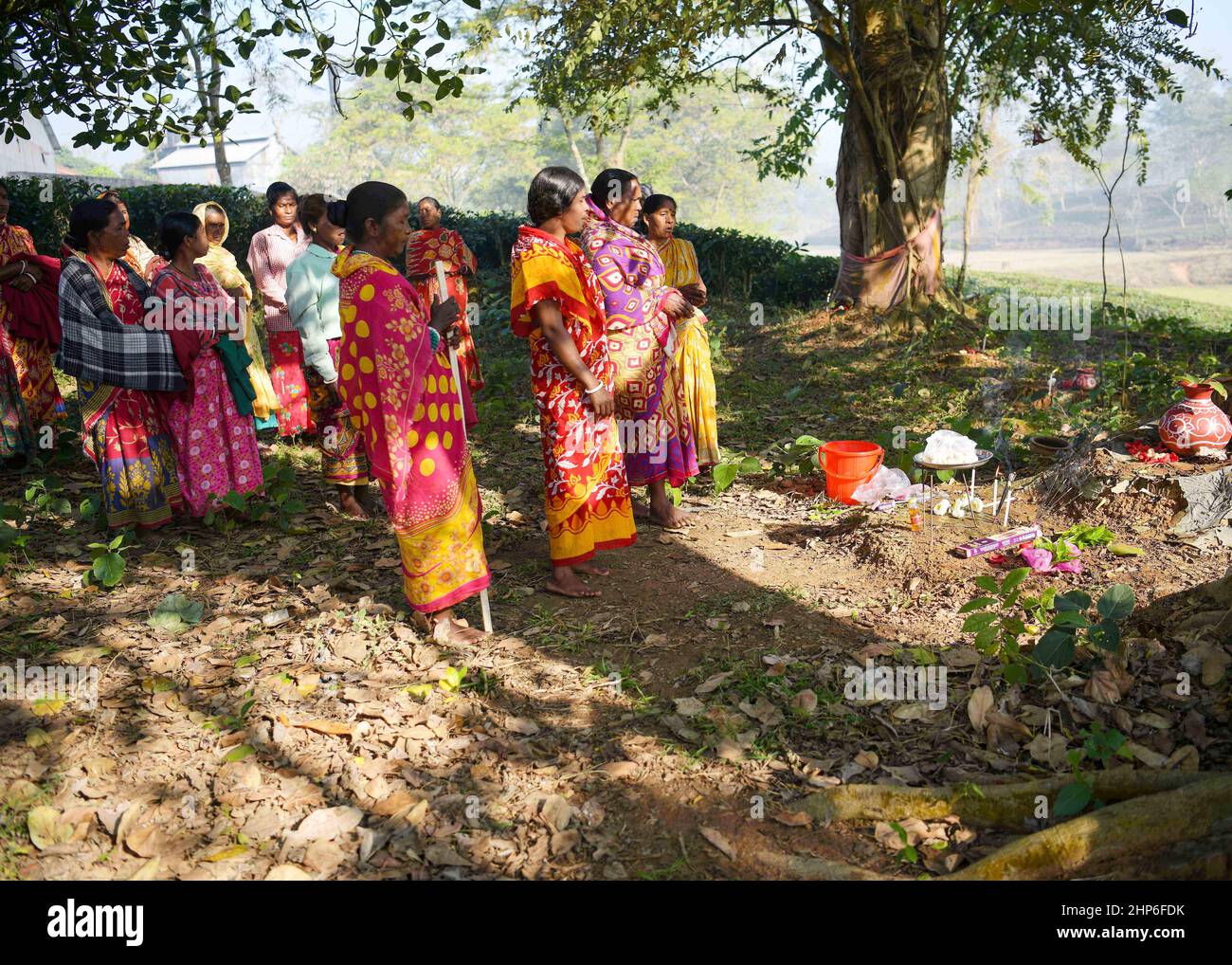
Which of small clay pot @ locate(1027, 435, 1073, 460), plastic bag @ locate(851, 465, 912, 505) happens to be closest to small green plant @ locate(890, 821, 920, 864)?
plastic bag @ locate(851, 465, 912, 505)

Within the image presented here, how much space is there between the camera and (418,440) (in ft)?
12.3

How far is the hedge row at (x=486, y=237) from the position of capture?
1265 centimetres

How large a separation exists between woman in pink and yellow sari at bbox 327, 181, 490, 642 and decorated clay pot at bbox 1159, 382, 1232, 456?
4.06m

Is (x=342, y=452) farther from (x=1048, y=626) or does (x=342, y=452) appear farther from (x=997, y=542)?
(x=1048, y=626)

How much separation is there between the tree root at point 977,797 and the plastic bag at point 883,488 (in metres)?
2.81

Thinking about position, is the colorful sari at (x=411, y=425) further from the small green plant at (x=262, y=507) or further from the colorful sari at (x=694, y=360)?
the colorful sari at (x=694, y=360)

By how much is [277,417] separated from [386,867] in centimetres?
514

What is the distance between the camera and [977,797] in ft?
9.25

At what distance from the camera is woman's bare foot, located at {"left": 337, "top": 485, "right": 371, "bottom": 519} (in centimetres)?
584

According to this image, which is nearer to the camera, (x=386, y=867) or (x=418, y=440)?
(x=386, y=867)

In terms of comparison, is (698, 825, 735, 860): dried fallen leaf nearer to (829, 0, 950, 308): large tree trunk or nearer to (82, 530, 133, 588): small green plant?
(82, 530, 133, 588): small green plant

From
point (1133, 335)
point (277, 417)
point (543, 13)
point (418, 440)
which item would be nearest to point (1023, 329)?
point (1133, 335)
